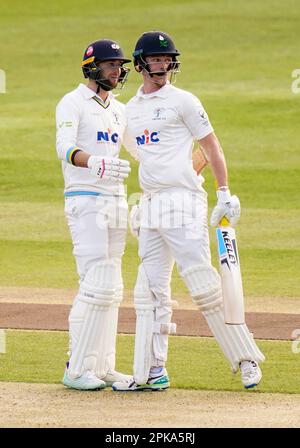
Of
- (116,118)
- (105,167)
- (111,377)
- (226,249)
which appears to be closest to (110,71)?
(116,118)

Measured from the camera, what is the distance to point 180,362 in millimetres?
8305

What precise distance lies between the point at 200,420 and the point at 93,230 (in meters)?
1.58

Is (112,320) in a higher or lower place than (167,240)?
lower

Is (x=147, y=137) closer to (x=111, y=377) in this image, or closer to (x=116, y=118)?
(x=116, y=118)

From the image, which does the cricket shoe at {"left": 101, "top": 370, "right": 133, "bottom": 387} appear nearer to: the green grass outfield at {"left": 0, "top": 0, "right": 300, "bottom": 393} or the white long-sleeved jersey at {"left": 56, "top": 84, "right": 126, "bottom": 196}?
the green grass outfield at {"left": 0, "top": 0, "right": 300, "bottom": 393}

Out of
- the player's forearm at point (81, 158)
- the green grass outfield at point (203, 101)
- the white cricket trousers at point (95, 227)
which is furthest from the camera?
the green grass outfield at point (203, 101)

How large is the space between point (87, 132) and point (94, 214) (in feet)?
1.67

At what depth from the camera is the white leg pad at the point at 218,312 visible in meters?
7.29

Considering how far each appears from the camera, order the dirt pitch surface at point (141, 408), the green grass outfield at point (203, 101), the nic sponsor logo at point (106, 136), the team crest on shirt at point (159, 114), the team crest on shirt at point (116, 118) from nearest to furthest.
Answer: the dirt pitch surface at point (141, 408)
the team crest on shirt at point (159, 114)
the nic sponsor logo at point (106, 136)
the team crest on shirt at point (116, 118)
the green grass outfield at point (203, 101)

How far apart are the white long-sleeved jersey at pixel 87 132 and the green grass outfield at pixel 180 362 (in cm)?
120

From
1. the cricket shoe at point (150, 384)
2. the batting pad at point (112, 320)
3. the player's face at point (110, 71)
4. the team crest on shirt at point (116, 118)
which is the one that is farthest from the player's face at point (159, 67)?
the cricket shoe at point (150, 384)

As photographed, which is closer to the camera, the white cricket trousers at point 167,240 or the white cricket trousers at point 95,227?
the white cricket trousers at point 167,240

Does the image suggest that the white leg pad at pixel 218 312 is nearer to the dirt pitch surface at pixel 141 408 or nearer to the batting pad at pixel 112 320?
the dirt pitch surface at pixel 141 408

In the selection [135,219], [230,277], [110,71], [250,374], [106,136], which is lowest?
[250,374]
